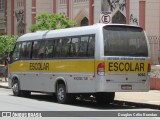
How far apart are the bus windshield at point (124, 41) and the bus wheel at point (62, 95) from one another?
301cm

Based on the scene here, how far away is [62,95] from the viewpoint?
2100 cm

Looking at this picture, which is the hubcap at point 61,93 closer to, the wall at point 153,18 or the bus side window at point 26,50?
the bus side window at point 26,50

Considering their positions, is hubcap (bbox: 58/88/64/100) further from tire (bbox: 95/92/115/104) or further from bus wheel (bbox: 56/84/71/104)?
tire (bbox: 95/92/115/104)

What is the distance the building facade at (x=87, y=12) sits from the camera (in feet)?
128

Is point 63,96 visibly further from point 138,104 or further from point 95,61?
point 138,104

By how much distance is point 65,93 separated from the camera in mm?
20781

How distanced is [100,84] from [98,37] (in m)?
1.75

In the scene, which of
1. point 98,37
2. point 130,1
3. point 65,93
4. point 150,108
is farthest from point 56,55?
point 130,1

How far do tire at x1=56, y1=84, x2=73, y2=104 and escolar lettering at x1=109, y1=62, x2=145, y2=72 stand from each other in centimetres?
274

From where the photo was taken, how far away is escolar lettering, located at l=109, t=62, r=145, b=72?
62.1ft

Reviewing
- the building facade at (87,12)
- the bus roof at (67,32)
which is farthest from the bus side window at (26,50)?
the building facade at (87,12)

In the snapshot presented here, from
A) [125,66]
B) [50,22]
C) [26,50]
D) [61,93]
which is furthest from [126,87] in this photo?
[50,22]

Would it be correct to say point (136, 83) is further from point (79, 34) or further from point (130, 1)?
point (130, 1)

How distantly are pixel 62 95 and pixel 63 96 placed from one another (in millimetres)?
97
